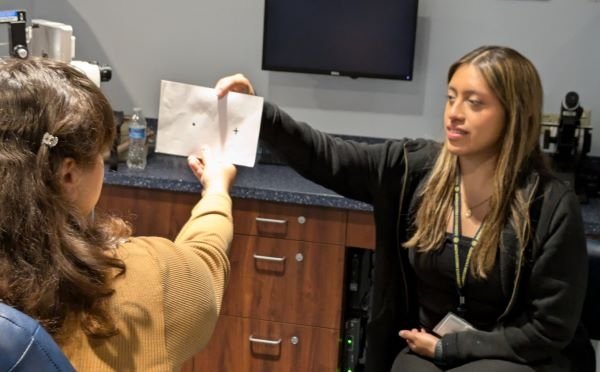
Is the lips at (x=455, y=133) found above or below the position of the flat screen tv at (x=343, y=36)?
below

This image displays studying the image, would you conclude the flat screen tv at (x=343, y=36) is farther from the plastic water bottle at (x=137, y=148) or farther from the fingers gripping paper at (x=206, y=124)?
the fingers gripping paper at (x=206, y=124)

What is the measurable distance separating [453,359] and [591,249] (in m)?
0.52

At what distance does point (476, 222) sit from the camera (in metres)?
2.05

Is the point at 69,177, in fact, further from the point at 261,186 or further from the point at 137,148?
the point at 137,148

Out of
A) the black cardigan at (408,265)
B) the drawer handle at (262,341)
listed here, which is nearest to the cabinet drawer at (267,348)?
the drawer handle at (262,341)

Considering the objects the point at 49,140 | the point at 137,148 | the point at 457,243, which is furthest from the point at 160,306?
the point at 137,148

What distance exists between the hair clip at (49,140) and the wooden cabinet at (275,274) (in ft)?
5.65

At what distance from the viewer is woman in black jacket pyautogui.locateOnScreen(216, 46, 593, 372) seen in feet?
6.43

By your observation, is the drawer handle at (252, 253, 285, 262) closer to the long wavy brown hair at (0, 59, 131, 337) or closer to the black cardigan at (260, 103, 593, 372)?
the black cardigan at (260, 103, 593, 372)

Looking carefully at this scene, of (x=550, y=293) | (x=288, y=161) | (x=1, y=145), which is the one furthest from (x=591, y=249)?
(x=1, y=145)

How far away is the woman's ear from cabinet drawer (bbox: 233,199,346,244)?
166cm

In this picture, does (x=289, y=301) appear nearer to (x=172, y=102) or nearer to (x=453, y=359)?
(x=453, y=359)

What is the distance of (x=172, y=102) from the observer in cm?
192

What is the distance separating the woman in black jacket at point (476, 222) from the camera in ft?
6.43
